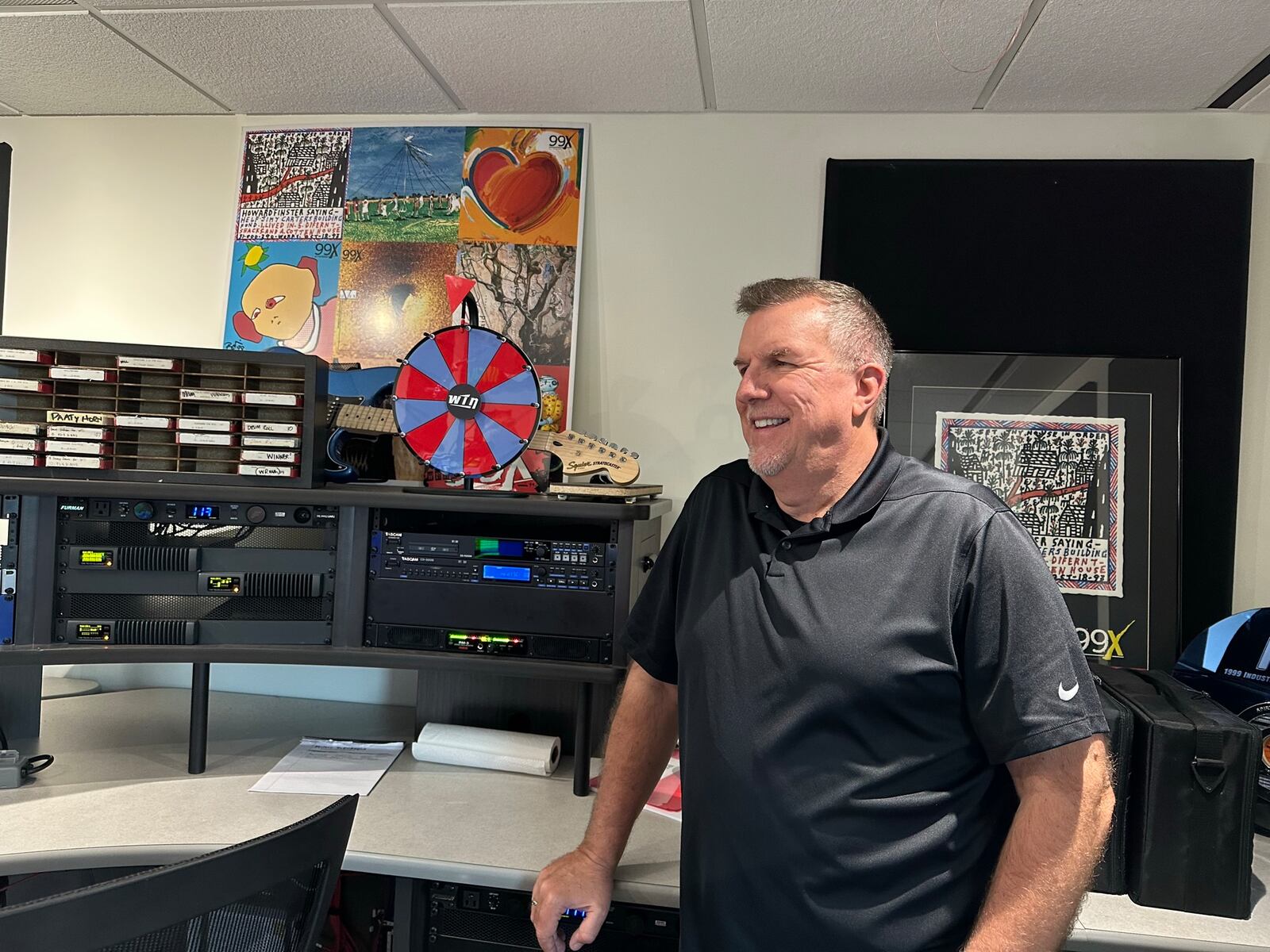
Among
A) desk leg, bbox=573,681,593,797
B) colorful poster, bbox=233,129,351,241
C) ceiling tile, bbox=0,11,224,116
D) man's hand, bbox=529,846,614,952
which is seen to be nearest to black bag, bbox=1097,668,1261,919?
man's hand, bbox=529,846,614,952

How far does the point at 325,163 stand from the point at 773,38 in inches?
49.3

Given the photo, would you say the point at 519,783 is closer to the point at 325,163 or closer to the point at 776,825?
the point at 776,825

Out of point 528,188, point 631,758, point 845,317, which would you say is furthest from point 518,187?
point 631,758

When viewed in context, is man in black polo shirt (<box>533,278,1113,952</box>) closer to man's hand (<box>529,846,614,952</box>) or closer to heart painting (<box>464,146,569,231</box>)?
man's hand (<box>529,846,614,952</box>)

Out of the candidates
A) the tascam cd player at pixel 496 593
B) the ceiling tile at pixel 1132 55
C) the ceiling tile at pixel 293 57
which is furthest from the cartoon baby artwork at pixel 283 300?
the ceiling tile at pixel 1132 55

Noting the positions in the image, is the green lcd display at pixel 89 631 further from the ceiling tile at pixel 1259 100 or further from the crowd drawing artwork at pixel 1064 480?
the ceiling tile at pixel 1259 100

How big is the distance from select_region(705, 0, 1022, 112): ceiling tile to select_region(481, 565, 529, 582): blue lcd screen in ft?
3.88

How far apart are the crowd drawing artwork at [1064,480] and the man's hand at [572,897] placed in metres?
1.32

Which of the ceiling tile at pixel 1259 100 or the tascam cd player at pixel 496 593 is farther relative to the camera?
the ceiling tile at pixel 1259 100

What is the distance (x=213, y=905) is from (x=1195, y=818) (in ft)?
4.70

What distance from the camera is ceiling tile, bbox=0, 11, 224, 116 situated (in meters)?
1.96

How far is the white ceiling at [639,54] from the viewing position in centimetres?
176

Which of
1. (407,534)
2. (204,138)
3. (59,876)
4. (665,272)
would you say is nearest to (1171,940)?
(407,534)

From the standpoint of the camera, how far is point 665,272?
231 centimetres
